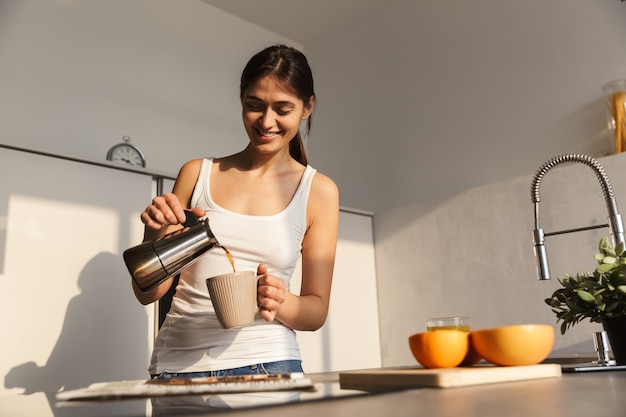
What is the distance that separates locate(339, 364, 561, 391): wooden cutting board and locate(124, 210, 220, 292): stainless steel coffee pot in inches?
A: 17.1

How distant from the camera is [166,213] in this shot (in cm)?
108

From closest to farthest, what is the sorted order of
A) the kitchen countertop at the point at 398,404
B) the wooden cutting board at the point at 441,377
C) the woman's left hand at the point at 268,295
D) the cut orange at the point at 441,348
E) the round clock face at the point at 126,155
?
1. the kitchen countertop at the point at 398,404
2. the wooden cutting board at the point at 441,377
3. the cut orange at the point at 441,348
4. the woman's left hand at the point at 268,295
5. the round clock face at the point at 126,155

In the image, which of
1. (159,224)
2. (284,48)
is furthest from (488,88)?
(159,224)

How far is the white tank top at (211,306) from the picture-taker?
1196 mm

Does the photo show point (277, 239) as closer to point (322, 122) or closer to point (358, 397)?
point (358, 397)

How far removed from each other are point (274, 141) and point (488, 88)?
1.96 meters

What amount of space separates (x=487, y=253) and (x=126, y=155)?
1.69m

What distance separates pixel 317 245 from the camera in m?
1.43

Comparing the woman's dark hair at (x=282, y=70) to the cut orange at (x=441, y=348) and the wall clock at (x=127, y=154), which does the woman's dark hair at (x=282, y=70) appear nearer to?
the cut orange at (x=441, y=348)

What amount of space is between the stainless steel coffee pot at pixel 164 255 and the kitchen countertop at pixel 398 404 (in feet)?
1.41

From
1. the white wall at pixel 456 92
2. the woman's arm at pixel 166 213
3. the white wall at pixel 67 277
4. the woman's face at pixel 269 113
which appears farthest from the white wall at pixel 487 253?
the woman's arm at pixel 166 213

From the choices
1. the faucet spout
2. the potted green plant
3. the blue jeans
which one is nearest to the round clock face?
the blue jeans

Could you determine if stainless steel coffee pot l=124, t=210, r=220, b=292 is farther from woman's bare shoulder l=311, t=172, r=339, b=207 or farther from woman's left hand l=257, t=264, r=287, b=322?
woman's bare shoulder l=311, t=172, r=339, b=207

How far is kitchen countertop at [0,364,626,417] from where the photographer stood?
0.45 meters
